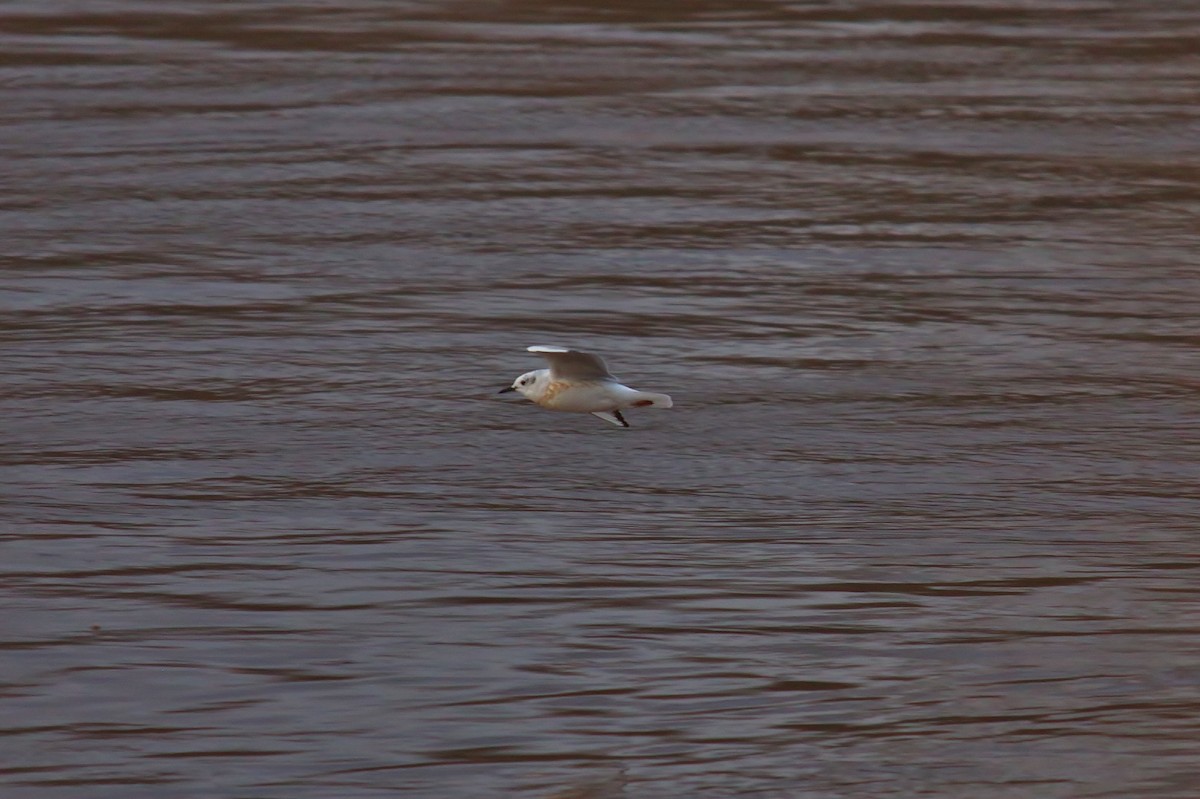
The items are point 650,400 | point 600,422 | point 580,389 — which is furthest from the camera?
point 600,422

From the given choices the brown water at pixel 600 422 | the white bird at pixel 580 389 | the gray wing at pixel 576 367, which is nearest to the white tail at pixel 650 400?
the white bird at pixel 580 389

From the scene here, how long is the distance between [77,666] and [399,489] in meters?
1.58

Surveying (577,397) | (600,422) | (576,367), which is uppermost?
(576,367)

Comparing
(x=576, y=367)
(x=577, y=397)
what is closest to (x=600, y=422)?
(x=577, y=397)

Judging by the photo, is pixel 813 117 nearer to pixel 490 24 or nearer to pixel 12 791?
pixel 490 24

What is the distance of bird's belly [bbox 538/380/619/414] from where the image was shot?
6.75 m

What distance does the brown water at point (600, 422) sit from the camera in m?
5.29

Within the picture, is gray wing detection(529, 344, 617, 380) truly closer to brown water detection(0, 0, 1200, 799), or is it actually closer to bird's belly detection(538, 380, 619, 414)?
bird's belly detection(538, 380, 619, 414)

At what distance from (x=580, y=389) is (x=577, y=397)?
3 cm

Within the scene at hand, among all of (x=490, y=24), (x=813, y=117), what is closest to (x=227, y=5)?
(x=490, y=24)

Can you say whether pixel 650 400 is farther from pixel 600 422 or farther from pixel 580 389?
pixel 600 422

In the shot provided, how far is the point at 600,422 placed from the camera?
776 centimetres

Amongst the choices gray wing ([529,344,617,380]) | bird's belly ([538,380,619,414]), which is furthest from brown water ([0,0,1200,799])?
gray wing ([529,344,617,380])

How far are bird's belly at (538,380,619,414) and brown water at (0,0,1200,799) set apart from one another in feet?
0.90
